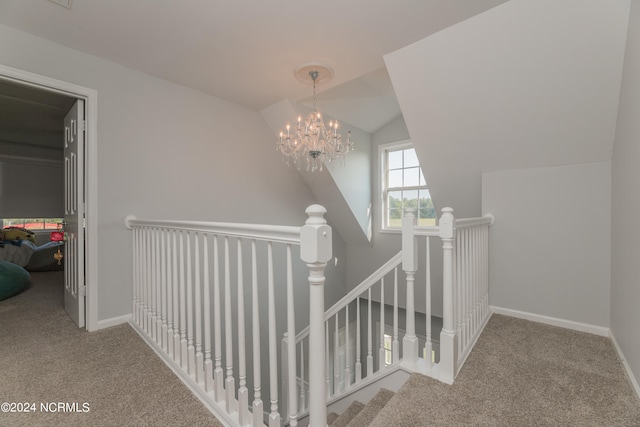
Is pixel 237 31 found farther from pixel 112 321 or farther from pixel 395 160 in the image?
pixel 395 160

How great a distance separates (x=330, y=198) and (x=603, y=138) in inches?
118

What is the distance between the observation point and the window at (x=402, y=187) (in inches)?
170

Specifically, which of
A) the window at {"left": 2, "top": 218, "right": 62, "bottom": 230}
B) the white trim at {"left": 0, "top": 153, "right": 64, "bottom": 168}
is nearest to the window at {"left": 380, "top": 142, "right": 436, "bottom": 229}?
the white trim at {"left": 0, "top": 153, "right": 64, "bottom": 168}

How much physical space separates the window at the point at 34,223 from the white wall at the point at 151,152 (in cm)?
485

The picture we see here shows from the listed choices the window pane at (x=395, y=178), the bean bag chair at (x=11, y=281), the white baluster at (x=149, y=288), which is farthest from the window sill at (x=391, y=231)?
the bean bag chair at (x=11, y=281)

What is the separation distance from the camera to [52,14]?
1931mm

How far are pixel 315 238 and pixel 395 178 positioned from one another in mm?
3930

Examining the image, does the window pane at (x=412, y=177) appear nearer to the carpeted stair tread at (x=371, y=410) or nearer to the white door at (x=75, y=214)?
the carpeted stair tread at (x=371, y=410)

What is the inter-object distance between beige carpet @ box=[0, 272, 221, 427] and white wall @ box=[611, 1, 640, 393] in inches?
93.6

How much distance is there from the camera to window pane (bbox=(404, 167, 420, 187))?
4363mm

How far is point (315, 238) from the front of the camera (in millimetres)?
912

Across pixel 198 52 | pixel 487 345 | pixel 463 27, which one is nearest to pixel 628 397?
pixel 487 345

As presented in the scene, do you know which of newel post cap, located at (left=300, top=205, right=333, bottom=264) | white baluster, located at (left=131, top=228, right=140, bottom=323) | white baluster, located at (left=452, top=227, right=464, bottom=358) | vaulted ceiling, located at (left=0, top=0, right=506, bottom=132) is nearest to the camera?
newel post cap, located at (left=300, top=205, right=333, bottom=264)

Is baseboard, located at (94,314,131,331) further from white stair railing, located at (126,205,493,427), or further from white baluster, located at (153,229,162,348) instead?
white baluster, located at (153,229,162,348)
